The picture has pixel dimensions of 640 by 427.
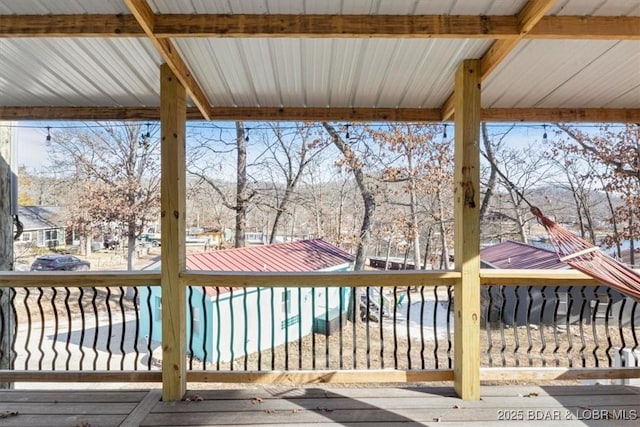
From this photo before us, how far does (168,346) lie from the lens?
7.23ft

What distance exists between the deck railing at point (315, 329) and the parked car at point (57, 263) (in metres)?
0.50

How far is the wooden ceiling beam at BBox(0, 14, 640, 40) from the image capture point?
169 centimetres

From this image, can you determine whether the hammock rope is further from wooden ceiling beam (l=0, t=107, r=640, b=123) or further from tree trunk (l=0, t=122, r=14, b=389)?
tree trunk (l=0, t=122, r=14, b=389)

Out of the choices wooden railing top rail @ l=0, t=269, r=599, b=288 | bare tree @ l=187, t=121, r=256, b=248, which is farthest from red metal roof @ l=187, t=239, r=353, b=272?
wooden railing top rail @ l=0, t=269, r=599, b=288

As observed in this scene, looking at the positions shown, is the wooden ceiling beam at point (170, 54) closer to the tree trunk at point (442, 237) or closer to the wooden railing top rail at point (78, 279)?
the wooden railing top rail at point (78, 279)

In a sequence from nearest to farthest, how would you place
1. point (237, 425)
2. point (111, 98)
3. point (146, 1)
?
point (146, 1), point (237, 425), point (111, 98)

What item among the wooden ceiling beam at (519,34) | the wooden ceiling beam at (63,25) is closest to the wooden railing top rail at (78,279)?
the wooden ceiling beam at (63,25)

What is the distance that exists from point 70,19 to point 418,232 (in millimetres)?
7208

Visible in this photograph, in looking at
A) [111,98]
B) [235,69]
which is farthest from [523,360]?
[111,98]

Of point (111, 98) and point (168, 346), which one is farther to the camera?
point (111, 98)

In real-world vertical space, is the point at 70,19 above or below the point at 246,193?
above

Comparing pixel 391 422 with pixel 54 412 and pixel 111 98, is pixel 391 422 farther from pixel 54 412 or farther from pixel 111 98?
pixel 111 98

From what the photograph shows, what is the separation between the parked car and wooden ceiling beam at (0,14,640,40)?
6.62 metres

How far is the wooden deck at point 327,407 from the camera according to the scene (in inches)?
79.1
